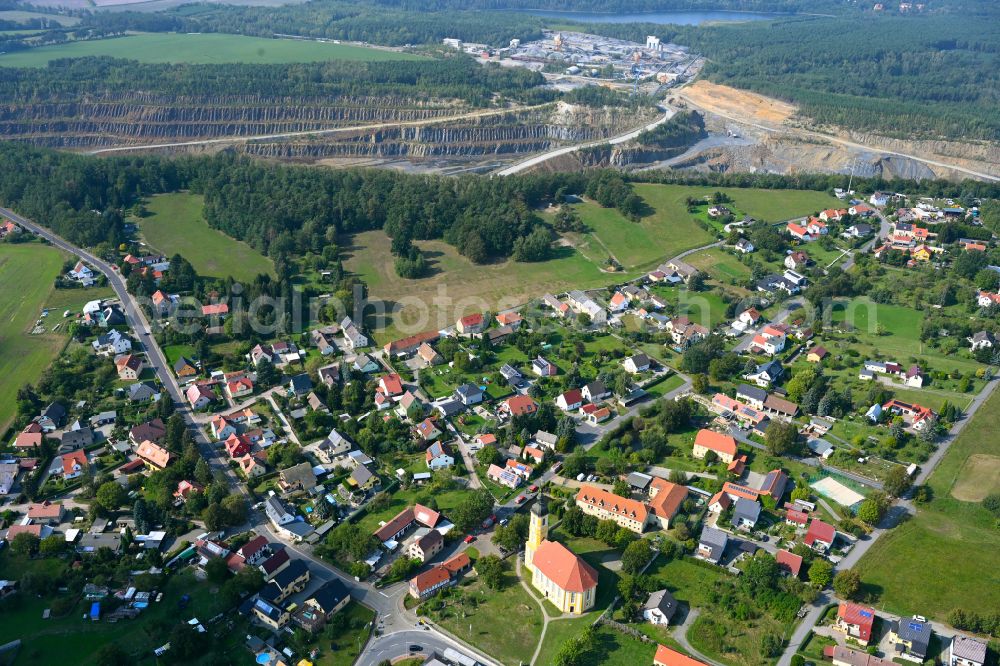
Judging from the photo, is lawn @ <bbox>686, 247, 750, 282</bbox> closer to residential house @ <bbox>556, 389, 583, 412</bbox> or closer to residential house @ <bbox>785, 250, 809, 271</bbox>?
residential house @ <bbox>785, 250, 809, 271</bbox>

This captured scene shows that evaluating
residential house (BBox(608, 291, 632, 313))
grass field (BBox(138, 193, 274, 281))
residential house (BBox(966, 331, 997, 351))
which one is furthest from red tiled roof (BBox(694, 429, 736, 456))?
grass field (BBox(138, 193, 274, 281))

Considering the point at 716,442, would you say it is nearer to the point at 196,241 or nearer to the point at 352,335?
the point at 352,335

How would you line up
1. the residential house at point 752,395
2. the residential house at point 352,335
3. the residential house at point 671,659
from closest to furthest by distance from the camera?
the residential house at point 671,659, the residential house at point 752,395, the residential house at point 352,335

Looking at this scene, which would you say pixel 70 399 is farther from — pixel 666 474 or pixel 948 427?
pixel 948 427

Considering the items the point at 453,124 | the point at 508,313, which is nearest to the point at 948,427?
the point at 508,313

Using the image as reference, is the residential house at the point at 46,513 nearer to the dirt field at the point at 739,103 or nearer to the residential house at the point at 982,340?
the residential house at the point at 982,340

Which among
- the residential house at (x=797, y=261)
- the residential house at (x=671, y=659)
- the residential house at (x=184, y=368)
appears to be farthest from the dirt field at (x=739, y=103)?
the residential house at (x=671, y=659)

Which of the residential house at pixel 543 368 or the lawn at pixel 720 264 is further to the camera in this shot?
the lawn at pixel 720 264

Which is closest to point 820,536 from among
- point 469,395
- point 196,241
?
point 469,395
